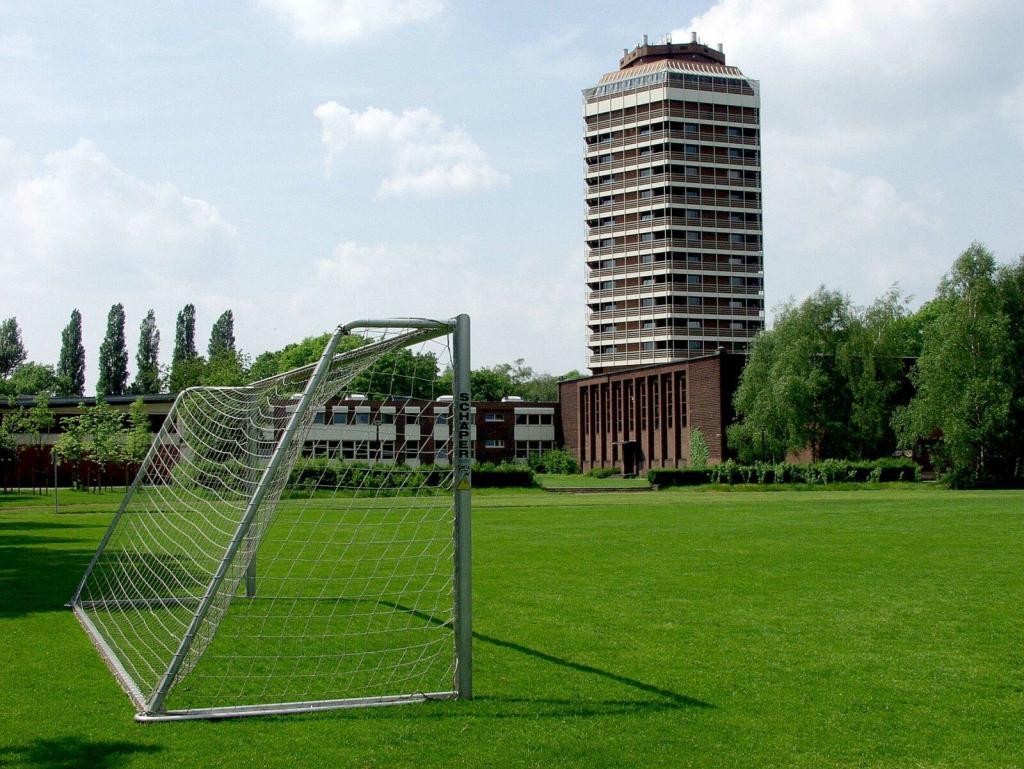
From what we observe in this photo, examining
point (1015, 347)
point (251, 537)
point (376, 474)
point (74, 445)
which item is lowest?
point (251, 537)

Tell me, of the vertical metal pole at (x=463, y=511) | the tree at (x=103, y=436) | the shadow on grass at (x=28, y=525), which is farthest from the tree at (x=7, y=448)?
the vertical metal pole at (x=463, y=511)

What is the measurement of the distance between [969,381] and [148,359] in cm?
8269

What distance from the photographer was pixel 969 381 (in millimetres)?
50562

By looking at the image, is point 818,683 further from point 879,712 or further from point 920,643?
point 920,643

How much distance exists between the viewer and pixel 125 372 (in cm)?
10456

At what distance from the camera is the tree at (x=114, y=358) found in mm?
103750

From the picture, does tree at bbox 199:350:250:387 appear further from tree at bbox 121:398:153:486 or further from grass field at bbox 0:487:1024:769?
grass field at bbox 0:487:1024:769

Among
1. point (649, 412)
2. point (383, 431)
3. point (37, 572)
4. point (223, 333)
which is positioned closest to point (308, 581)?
point (37, 572)

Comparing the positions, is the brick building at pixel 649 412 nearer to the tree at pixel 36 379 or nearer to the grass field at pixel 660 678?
the grass field at pixel 660 678

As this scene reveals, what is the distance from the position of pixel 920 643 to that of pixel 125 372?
4161 inches

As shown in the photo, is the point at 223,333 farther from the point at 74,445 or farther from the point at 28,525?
the point at 28,525

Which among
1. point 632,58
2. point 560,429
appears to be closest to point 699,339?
point 560,429

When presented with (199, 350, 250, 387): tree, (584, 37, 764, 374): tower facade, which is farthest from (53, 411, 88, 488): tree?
(584, 37, 764, 374): tower facade

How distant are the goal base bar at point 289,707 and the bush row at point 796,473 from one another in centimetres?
4929
